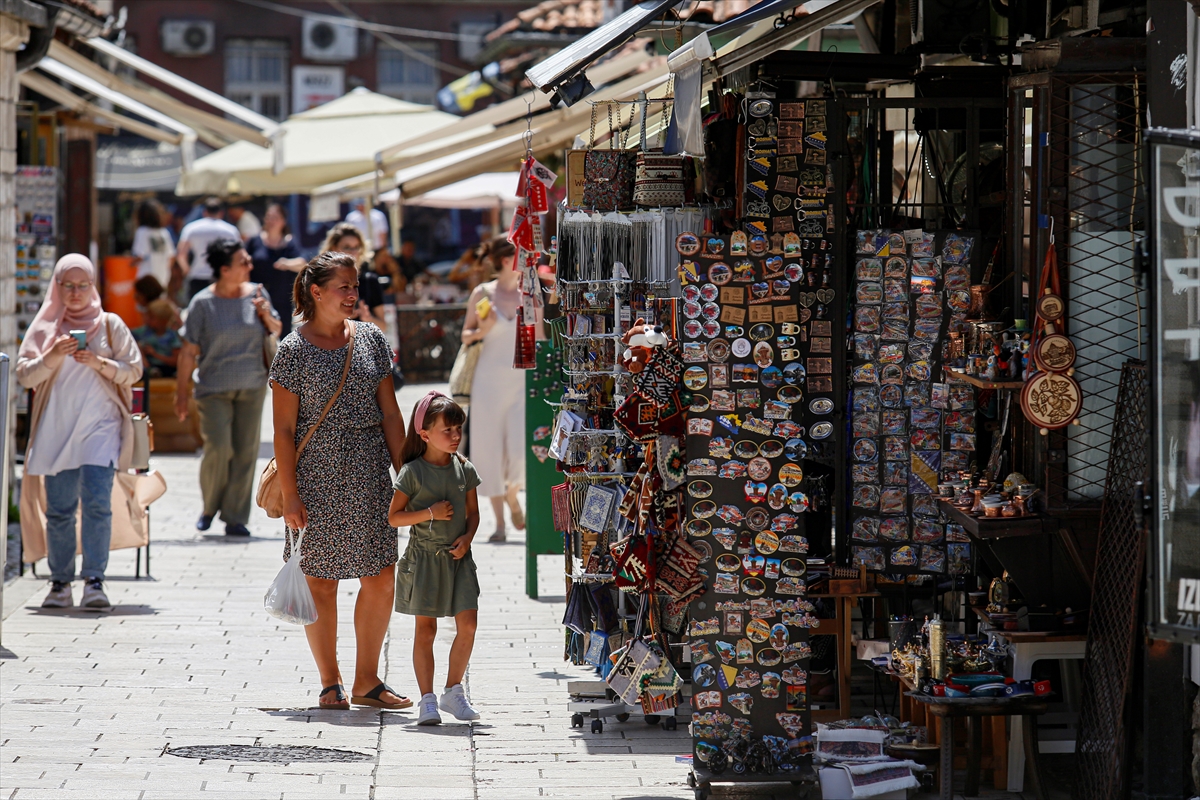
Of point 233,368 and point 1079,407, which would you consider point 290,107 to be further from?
point 1079,407

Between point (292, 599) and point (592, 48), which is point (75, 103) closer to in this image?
point (292, 599)

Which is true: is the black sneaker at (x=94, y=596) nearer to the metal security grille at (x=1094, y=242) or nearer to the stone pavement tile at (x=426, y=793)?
the stone pavement tile at (x=426, y=793)

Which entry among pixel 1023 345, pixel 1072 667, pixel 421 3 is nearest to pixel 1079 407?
pixel 1023 345

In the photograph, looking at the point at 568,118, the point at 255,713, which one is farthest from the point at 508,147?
the point at 255,713

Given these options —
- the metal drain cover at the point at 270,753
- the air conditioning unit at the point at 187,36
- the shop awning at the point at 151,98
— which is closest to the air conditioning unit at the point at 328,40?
the air conditioning unit at the point at 187,36

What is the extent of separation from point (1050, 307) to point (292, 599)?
126 inches

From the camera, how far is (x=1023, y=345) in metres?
5.70

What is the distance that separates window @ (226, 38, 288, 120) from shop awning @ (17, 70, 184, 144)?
2443cm

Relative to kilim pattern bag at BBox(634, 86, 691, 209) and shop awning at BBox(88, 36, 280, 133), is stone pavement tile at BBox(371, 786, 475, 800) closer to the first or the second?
kilim pattern bag at BBox(634, 86, 691, 209)

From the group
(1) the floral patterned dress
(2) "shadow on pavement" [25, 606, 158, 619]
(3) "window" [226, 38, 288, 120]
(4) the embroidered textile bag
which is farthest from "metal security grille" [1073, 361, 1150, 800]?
(3) "window" [226, 38, 288, 120]

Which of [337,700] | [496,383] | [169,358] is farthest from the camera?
[169,358]

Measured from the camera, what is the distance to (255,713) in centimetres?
660

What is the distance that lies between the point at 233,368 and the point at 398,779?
5.63 m

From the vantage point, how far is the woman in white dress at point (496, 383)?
10203 millimetres
